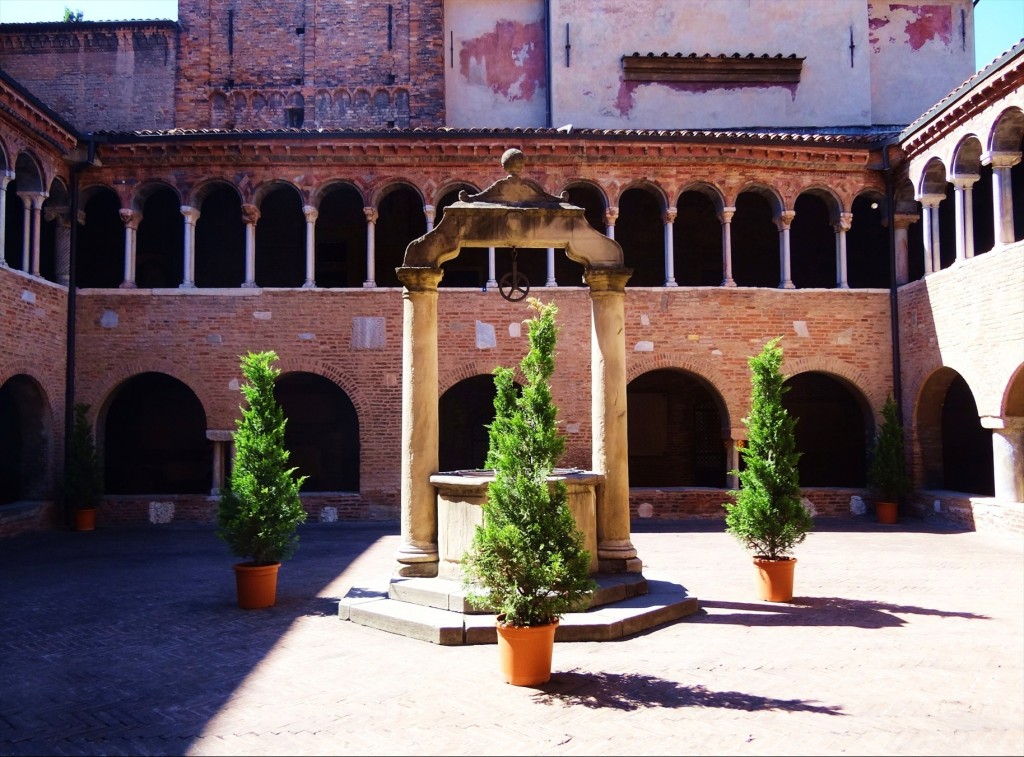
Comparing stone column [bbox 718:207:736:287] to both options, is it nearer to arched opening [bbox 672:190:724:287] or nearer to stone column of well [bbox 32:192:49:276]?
arched opening [bbox 672:190:724:287]

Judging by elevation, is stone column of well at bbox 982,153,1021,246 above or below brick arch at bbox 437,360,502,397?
above

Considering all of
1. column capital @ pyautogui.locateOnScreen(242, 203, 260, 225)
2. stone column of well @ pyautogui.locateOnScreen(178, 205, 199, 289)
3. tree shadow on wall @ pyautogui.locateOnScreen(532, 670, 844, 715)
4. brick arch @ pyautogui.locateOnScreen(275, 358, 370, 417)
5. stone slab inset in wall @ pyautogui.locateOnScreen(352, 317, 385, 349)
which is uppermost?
column capital @ pyautogui.locateOnScreen(242, 203, 260, 225)

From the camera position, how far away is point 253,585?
891cm

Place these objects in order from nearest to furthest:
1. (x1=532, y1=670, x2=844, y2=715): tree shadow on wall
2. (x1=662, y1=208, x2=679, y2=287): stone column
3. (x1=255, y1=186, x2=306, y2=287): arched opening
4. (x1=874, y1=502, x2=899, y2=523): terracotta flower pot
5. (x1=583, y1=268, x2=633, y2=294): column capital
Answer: (x1=532, y1=670, x2=844, y2=715): tree shadow on wall → (x1=583, y1=268, x2=633, y2=294): column capital → (x1=874, y1=502, x2=899, y2=523): terracotta flower pot → (x1=662, y1=208, x2=679, y2=287): stone column → (x1=255, y1=186, x2=306, y2=287): arched opening

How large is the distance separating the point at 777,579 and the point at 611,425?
2.46 metres

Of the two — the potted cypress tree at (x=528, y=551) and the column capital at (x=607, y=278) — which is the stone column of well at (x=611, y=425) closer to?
the column capital at (x=607, y=278)

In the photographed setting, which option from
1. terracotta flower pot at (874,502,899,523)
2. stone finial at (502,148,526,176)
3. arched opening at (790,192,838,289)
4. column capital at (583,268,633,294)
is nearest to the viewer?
stone finial at (502,148,526,176)

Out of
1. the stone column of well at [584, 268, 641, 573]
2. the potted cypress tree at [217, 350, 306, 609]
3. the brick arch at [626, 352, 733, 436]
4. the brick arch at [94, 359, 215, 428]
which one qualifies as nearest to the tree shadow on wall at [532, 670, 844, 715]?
the stone column of well at [584, 268, 641, 573]

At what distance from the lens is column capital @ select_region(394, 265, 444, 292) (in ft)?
29.1

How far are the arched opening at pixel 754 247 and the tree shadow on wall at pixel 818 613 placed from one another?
39.6 ft

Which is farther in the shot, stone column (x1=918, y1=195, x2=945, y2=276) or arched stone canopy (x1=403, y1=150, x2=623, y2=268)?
stone column (x1=918, y1=195, x2=945, y2=276)

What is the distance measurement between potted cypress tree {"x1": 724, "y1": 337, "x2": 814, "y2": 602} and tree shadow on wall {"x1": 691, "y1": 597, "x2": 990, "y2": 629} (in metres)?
0.31

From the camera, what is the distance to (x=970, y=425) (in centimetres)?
1886

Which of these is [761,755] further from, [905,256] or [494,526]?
[905,256]
